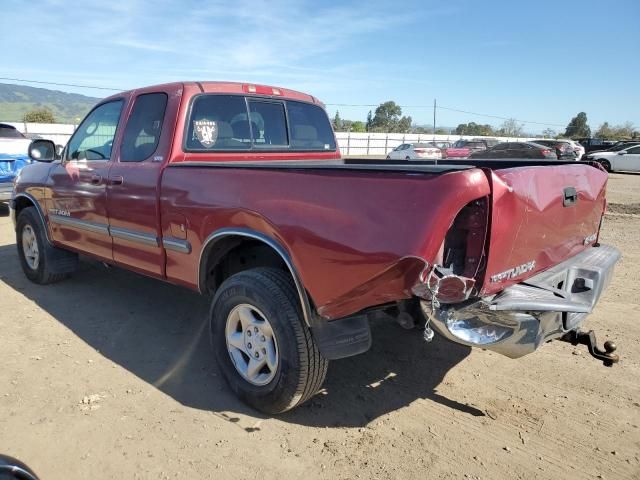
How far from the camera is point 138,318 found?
4.63 meters

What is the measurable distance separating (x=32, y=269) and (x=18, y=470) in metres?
4.50

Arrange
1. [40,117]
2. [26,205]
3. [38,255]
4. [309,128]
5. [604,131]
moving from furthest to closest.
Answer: [604,131] → [40,117] → [26,205] → [38,255] → [309,128]

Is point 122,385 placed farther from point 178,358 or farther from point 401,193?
point 401,193

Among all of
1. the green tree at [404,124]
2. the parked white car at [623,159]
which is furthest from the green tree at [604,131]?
the parked white car at [623,159]

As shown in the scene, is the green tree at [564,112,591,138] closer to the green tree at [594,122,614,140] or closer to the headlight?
the green tree at [594,122,614,140]

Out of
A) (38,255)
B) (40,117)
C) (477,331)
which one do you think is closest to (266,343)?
(477,331)

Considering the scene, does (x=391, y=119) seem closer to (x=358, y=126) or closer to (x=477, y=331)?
(x=358, y=126)

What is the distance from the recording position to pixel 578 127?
8000cm

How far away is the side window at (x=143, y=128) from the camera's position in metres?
3.84

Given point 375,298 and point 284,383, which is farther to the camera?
point 284,383

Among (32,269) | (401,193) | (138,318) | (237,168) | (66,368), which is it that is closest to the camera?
(401,193)

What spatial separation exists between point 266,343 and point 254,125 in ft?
6.76

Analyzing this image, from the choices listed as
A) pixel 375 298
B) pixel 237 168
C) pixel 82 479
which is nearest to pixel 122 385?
pixel 82 479

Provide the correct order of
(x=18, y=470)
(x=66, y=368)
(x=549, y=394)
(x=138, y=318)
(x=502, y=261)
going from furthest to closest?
(x=138, y=318), (x=66, y=368), (x=549, y=394), (x=502, y=261), (x=18, y=470)
